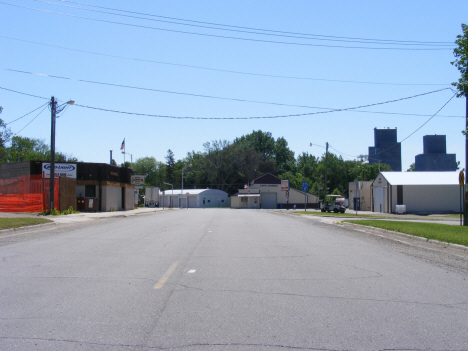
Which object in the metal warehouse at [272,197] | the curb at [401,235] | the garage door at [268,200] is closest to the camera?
the curb at [401,235]

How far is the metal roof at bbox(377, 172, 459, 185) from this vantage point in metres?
49.7

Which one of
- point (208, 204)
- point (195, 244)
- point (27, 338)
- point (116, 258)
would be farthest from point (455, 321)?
point (208, 204)

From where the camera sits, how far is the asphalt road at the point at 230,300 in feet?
16.6

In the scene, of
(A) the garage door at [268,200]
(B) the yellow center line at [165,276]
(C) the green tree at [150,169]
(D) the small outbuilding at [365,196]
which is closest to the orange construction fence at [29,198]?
(B) the yellow center line at [165,276]

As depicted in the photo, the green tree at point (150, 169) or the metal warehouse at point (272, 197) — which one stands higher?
the green tree at point (150, 169)

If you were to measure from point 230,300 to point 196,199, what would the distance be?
81727mm

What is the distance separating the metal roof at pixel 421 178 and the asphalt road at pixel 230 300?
4045cm

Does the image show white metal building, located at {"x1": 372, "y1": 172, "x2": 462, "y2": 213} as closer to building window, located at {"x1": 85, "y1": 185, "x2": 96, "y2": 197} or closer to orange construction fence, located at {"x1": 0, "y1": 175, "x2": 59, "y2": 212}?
building window, located at {"x1": 85, "y1": 185, "x2": 96, "y2": 197}

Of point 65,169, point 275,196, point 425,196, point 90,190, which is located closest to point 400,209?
point 425,196

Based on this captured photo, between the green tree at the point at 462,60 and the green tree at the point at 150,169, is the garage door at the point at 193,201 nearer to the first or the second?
the green tree at the point at 150,169

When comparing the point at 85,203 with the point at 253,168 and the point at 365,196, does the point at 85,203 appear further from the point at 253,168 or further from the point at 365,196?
the point at 253,168

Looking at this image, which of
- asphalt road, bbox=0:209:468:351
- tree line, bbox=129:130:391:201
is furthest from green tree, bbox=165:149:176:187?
asphalt road, bbox=0:209:468:351

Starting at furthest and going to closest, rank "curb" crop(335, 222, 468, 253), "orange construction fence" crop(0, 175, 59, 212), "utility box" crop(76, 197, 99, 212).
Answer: "utility box" crop(76, 197, 99, 212), "orange construction fence" crop(0, 175, 59, 212), "curb" crop(335, 222, 468, 253)

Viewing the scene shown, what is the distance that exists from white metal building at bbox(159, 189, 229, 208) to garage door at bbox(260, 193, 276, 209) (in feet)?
31.8
